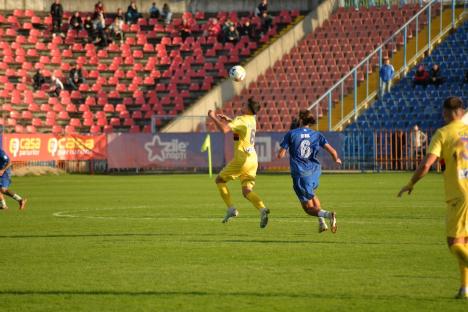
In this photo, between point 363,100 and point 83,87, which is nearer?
point 363,100

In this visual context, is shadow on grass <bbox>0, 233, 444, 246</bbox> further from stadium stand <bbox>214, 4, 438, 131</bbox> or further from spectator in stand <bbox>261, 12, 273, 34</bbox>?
spectator in stand <bbox>261, 12, 273, 34</bbox>

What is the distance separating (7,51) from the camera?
1973 inches

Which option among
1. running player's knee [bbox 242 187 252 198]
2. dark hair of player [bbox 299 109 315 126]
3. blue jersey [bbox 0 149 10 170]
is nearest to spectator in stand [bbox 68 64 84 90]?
blue jersey [bbox 0 149 10 170]

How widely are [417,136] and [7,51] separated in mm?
20859

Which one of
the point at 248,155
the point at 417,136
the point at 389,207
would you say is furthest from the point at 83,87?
the point at 248,155

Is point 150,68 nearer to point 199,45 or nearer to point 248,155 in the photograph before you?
point 199,45

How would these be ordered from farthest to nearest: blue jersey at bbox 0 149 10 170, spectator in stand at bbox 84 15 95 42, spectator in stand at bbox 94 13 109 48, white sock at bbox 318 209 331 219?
1. spectator in stand at bbox 84 15 95 42
2. spectator in stand at bbox 94 13 109 48
3. blue jersey at bbox 0 149 10 170
4. white sock at bbox 318 209 331 219

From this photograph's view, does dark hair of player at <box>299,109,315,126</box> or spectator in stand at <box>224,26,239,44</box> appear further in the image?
spectator in stand at <box>224,26,239,44</box>

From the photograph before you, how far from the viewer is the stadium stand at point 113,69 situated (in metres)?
48.2

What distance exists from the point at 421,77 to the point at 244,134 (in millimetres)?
27917

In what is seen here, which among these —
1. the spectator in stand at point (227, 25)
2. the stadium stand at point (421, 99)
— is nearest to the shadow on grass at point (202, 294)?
the stadium stand at point (421, 99)

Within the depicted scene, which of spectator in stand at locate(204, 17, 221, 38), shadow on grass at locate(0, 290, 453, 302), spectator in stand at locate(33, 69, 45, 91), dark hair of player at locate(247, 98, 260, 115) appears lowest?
shadow on grass at locate(0, 290, 453, 302)

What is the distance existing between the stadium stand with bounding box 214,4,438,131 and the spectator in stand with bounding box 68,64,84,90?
7.28 m

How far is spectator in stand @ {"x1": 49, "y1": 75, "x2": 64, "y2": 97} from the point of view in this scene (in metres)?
48.8
